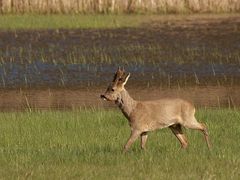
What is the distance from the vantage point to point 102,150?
44.0ft

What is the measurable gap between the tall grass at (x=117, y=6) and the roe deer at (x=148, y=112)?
26.6 metres

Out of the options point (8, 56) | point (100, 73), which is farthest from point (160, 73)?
point (8, 56)

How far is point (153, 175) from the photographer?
11.3m

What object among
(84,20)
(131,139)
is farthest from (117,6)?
(131,139)

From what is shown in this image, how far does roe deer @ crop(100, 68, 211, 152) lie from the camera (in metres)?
13.3

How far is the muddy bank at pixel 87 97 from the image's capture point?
21.3 meters

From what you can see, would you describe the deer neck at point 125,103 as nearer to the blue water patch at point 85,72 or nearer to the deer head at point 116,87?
the deer head at point 116,87

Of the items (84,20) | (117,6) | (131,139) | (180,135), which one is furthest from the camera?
(117,6)

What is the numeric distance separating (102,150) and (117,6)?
27.8 metres

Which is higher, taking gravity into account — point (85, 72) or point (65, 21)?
point (85, 72)

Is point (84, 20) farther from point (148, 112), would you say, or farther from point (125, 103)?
point (148, 112)

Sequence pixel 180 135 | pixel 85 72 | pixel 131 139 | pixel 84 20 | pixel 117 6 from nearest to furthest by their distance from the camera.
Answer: pixel 131 139, pixel 180 135, pixel 85 72, pixel 84 20, pixel 117 6

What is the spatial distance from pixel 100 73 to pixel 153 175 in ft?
47.2

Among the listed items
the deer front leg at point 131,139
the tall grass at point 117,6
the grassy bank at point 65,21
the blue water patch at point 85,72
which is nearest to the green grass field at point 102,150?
the deer front leg at point 131,139
